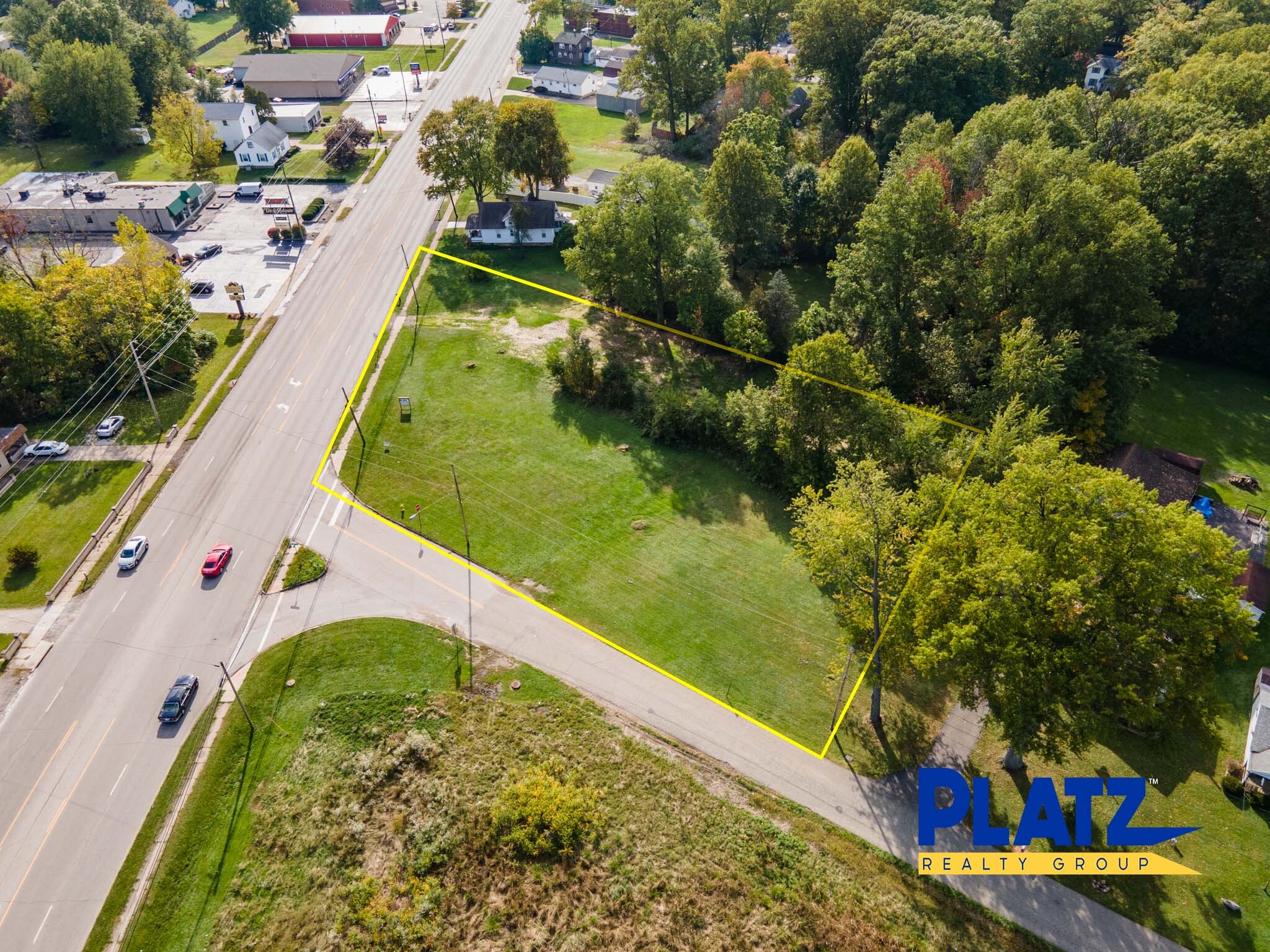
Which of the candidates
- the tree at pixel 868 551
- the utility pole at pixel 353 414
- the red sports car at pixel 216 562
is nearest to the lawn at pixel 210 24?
the utility pole at pixel 353 414

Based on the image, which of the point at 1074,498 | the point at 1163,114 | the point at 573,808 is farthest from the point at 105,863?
the point at 1163,114

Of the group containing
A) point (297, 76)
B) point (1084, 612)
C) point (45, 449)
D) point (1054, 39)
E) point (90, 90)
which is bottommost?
point (45, 449)

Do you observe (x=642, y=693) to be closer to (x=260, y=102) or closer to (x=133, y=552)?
(x=133, y=552)

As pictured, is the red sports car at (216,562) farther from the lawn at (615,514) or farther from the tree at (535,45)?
the tree at (535,45)

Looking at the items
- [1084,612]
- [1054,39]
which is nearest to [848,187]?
[1054,39]

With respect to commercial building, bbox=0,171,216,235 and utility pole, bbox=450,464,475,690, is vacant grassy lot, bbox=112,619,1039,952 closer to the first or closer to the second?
utility pole, bbox=450,464,475,690

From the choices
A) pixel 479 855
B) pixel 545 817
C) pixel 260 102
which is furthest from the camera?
pixel 260 102
